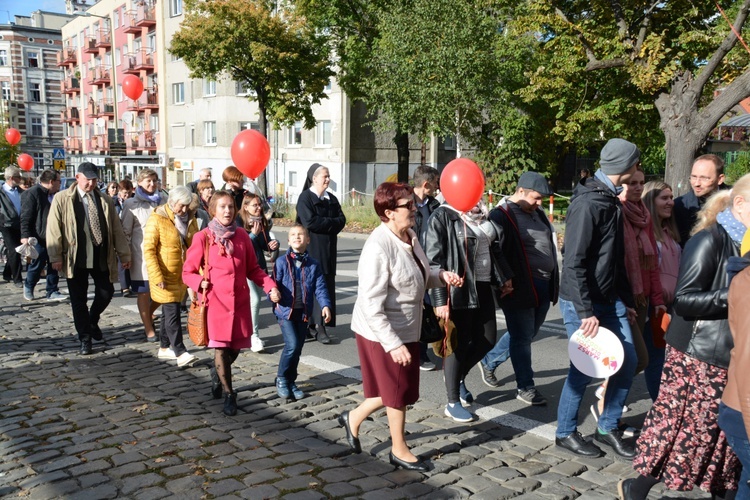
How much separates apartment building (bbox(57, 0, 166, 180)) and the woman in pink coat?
32.6m

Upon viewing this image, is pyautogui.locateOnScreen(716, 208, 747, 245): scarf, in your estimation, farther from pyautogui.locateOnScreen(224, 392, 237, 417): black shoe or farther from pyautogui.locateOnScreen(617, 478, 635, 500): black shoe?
pyautogui.locateOnScreen(224, 392, 237, 417): black shoe

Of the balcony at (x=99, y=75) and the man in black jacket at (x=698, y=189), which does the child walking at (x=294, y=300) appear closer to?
the man in black jacket at (x=698, y=189)

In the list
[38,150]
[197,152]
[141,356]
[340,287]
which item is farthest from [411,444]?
[38,150]

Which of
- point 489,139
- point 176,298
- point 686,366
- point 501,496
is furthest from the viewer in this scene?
point 489,139

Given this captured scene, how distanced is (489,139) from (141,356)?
20.5m

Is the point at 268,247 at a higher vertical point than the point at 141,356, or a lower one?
higher

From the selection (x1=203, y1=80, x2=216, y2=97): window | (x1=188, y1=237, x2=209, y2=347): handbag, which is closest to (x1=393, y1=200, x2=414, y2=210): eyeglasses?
(x1=188, y1=237, x2=209, y2=347): handbag

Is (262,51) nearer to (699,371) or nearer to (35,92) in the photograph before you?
(699,371)

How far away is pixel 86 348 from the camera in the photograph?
754 cm

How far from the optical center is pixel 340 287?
466 inches

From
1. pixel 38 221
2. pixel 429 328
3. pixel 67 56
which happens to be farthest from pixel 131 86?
pixel 67 56

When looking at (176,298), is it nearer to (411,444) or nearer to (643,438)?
(411,444)

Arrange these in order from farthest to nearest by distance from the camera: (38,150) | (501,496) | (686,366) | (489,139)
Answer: (38,150)
(489,139)
(501,496)
(686,366)

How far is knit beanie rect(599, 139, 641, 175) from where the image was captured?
457 cm
